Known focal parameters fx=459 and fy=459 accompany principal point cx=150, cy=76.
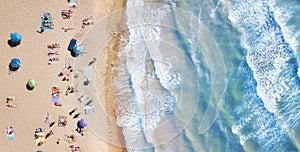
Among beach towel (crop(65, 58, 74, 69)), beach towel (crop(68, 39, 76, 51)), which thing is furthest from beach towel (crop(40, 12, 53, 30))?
beach towel (crop(65, 58, 74, 69))

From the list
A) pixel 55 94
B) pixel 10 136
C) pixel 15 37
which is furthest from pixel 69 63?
pixel 10 136

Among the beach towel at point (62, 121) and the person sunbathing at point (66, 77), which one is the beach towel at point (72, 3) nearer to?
the person sunbathing at point (66, 77)

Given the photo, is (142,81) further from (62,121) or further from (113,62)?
(62,121)

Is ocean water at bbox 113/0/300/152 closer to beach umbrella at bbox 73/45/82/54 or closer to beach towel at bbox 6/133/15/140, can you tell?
beach umbrella at bbox 73/45/82/54

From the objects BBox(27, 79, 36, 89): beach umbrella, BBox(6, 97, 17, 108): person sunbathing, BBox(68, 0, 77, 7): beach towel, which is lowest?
BBox(6, 97, 17, 108): person sunbathing

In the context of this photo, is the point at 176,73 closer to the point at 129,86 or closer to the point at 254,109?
the point at 129,86

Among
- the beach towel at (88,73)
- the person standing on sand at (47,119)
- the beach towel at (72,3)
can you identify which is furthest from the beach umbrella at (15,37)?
the person standing on sand at (47,119)

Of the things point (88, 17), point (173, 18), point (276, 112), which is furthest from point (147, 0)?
point (276, 112)
